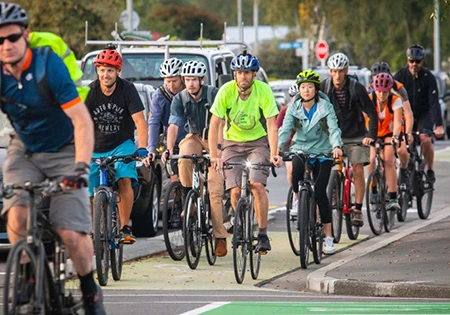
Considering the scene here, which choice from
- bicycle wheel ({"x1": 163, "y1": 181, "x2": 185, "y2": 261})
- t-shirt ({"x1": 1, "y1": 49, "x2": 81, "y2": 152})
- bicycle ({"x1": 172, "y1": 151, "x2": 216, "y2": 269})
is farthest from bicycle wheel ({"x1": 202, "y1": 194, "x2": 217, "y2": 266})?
t-shirt ({"x1": 1, "y1": 49, "x2": 81, "y2": 152})

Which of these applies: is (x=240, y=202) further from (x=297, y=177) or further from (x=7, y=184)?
(x=7, y=184)

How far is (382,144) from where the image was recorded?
590 inches

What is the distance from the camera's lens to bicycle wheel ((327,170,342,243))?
13625 mm

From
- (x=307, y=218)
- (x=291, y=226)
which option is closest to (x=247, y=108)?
(x=307, y=218)

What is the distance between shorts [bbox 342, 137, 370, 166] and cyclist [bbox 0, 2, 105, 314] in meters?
7.00

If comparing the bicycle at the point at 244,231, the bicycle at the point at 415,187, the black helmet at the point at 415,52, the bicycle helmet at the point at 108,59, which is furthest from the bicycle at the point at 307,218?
the black helmet at the point at 415,52

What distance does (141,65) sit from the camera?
60.0 ft

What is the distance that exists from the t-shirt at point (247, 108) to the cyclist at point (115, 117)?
0.81 m

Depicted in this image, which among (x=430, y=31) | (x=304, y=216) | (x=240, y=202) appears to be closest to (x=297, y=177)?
(x=304, y=216)

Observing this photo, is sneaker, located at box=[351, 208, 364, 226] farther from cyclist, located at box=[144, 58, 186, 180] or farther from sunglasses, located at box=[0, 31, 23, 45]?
sunglasses, located at box=[0, 31, 23, 45]

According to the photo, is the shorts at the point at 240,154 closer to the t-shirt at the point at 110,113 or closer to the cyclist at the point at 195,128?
the cyclist at the point at 195,128

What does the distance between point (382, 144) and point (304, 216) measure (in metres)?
3.24

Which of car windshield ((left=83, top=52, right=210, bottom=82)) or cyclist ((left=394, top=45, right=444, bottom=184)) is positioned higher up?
car windshield ((left=83, top=52, right=210, bottom=82))

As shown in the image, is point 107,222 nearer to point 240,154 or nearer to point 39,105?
point 240,154
